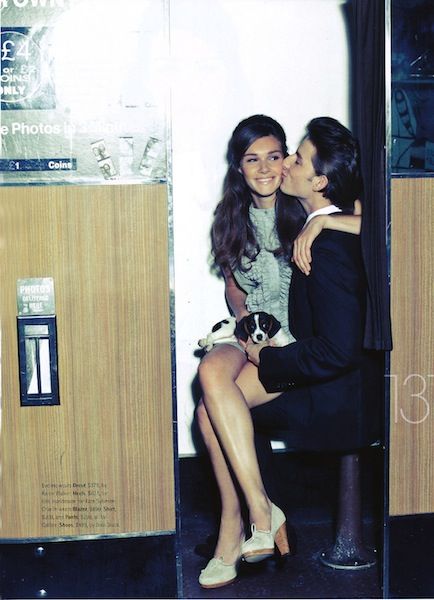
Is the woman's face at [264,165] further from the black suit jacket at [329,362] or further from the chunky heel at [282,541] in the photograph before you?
the chunky heel at [282,541]

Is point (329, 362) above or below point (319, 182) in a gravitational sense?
below

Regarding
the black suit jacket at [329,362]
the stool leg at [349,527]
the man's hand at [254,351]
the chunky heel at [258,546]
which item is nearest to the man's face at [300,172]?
the black suit jacket at [329,362]

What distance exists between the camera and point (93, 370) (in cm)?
329

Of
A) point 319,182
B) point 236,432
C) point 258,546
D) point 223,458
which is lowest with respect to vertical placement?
point 258,546

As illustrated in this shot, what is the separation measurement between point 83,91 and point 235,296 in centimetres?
121

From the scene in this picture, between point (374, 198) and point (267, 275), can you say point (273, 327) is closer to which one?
point (267, 275)

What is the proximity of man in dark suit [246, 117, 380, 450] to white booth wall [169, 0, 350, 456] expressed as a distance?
43 cm

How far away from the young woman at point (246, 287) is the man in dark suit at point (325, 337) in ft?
0.25

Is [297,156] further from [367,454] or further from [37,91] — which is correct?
[367,454]

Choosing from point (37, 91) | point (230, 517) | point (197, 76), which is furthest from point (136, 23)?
point (230, 517)

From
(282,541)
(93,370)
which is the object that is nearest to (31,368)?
(93,370)

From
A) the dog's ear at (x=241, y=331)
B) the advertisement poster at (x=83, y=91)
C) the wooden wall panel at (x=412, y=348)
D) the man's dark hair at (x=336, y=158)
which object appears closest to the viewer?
the advertisement poster at (x=83, y=91)

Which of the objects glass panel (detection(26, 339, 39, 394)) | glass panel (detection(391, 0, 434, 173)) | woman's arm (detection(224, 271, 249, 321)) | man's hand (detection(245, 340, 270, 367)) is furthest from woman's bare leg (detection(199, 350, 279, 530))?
glass panel (detection(391, 0, 434, 173))

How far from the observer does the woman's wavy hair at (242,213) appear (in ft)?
12.7
